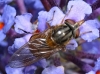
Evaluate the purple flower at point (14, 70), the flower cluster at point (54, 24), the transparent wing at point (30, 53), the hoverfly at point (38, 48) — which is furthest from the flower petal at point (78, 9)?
the purple flower at point (14, 70)

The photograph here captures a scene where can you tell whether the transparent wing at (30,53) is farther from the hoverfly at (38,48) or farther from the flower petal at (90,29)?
the flower petal at (90,29)

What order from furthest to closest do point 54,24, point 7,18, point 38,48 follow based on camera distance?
point 7,18 < point 54,24 < point 38,48

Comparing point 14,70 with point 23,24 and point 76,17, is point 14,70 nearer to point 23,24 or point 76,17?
point 23,24

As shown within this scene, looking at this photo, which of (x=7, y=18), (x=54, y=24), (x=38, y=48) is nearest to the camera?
(x=38, y=48)

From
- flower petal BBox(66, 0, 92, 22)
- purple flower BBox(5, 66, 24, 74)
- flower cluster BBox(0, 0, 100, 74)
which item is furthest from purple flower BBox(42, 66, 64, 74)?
flower petal BBox(66, 0, 92, 22)

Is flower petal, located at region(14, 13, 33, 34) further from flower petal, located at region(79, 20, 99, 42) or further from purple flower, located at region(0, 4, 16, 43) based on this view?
flower petal, located at region(79, 20, 99, 42)

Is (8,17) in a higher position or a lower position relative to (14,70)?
higher

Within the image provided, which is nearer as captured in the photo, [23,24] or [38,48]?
[38,48]

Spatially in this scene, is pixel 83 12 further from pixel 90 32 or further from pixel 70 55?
pixel 70 55

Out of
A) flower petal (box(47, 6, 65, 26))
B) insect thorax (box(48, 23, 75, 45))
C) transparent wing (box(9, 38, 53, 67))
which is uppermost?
flower petal (box(47, 6, 65, 26))

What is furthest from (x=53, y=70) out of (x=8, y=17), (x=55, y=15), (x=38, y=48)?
(x=8, y=17)
